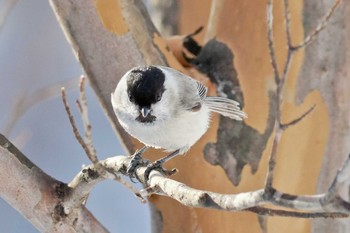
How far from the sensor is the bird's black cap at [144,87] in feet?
3.65

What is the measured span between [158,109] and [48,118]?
1249mm

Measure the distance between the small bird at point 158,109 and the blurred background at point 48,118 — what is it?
1.02m

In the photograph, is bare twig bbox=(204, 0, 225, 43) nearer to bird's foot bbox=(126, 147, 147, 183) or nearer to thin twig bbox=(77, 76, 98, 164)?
bird's foot bbox=(126, 147, 147, 183)

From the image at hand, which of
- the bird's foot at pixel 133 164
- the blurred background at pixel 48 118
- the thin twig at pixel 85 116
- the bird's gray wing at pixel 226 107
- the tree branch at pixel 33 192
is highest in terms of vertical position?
A: the thin twig at pixel 85 116

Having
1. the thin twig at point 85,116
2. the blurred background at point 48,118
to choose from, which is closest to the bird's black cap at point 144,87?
the thin twig at point 85,116

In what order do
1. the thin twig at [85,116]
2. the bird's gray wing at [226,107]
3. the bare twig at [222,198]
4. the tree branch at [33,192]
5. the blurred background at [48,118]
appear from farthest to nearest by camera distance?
1. the blurred background at [48,118]
2. the bird's gray wing at [226,107]
3. the tree branch at [33,192]
4. the thin twig at [85,116]
5. the bare twig at [222,198]

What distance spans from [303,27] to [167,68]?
0.28m

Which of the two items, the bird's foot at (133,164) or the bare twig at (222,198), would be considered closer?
the bare twig at (222,198)

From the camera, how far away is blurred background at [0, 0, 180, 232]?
2.19 metres

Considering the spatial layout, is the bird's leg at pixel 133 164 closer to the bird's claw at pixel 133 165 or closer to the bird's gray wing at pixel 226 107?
the bird's claw at pixel 133 165

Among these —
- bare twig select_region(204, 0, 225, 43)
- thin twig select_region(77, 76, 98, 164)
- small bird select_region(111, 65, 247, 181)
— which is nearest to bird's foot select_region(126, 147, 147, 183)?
small bird select_region(111, 65, 247, 181)

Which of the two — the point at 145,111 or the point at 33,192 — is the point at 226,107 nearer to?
the point at 145,111

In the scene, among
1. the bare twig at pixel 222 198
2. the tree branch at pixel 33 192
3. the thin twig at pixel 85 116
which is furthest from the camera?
the tree branch at pixel 33 192

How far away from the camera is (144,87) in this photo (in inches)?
43.8
